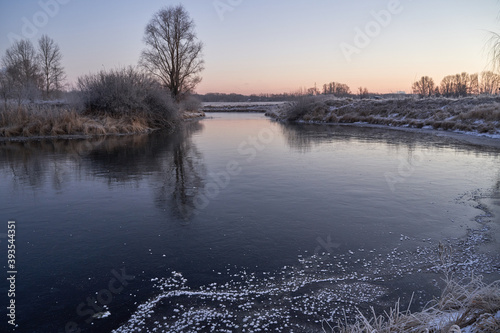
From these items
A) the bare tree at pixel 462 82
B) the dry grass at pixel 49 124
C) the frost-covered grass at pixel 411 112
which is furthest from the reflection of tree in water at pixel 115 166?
the bare tree at pixel 462 82

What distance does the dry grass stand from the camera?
66.0 feet

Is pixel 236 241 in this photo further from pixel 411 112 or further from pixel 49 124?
pixel 411 112

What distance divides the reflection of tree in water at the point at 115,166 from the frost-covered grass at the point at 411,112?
65.5 ft

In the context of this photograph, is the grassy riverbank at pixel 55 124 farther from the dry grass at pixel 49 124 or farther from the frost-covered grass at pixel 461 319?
the frost-covered grass at pixel 461 319

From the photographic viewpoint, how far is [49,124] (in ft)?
68.8

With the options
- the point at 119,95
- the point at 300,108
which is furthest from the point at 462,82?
the point at 119,95

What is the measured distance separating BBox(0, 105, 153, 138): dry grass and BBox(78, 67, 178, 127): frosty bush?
1.43 m

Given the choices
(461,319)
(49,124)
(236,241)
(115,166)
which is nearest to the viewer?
(461,319)

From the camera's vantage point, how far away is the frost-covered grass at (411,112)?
2380 cm

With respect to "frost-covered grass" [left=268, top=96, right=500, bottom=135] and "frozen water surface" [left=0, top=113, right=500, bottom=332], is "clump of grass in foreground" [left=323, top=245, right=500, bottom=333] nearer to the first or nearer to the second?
"frozen water surface" [left=0, top=113, right=500, bottom=332]

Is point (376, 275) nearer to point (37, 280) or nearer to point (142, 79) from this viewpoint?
point (37, 280)

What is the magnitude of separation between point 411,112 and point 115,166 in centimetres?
2864

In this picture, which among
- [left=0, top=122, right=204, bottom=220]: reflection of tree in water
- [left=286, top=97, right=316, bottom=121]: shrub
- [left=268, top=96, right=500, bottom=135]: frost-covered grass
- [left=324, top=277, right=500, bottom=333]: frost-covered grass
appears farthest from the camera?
[left=286, top=97, right=316, bottom=121]: shrub

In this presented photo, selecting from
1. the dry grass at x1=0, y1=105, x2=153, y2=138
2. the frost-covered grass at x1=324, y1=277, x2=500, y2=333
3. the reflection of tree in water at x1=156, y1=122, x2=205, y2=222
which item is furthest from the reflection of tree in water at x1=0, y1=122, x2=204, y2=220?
the frost-covered grass at x1=324, y1=277, x2=500, y2=333
